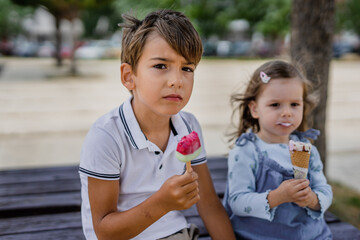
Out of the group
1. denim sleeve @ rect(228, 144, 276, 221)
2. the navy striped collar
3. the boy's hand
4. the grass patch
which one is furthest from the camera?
the grass patch

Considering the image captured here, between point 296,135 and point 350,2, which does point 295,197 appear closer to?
point 296,135

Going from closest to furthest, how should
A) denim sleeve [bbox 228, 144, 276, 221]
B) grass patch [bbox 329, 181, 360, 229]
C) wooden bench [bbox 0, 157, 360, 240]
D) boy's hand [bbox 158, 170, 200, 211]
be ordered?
boy's hand [bbox 158, 170, 200, 211] < denim sleeve [bbox 228, 144, 276, 221] < wooden bench [bbox 0, 157, 360, 240] < grass patch [bbox 329, 181, 360, 229]

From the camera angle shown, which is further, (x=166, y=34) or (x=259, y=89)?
(x=259, y=89)

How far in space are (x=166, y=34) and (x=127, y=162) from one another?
1.74 ft

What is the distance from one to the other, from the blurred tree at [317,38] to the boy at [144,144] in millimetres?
1727

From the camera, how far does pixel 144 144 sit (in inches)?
59.9

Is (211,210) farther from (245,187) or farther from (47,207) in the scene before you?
(47,207)

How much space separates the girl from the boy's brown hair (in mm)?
513

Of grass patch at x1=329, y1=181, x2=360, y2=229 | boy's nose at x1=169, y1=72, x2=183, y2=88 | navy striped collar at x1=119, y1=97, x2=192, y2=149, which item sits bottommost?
grass patch at x1=329, y1=181, x2=360, y2=229

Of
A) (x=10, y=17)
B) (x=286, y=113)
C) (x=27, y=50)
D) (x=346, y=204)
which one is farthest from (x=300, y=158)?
(x=10, y=17)

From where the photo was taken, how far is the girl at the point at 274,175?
1.69m

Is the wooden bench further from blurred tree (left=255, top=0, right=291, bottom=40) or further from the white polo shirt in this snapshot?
blurred tree (left=255, top=0, right=291, bottom=40)

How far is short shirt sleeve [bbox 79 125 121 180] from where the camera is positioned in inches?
56.9

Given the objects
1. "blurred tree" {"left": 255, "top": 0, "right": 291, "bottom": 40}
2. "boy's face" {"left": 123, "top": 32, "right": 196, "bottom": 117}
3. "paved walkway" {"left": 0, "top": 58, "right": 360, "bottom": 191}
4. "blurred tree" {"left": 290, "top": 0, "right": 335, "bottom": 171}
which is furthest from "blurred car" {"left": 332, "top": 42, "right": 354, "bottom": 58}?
"boy's face" {"left": 123, "top": 32, "right": 196, "bottom": 117}
